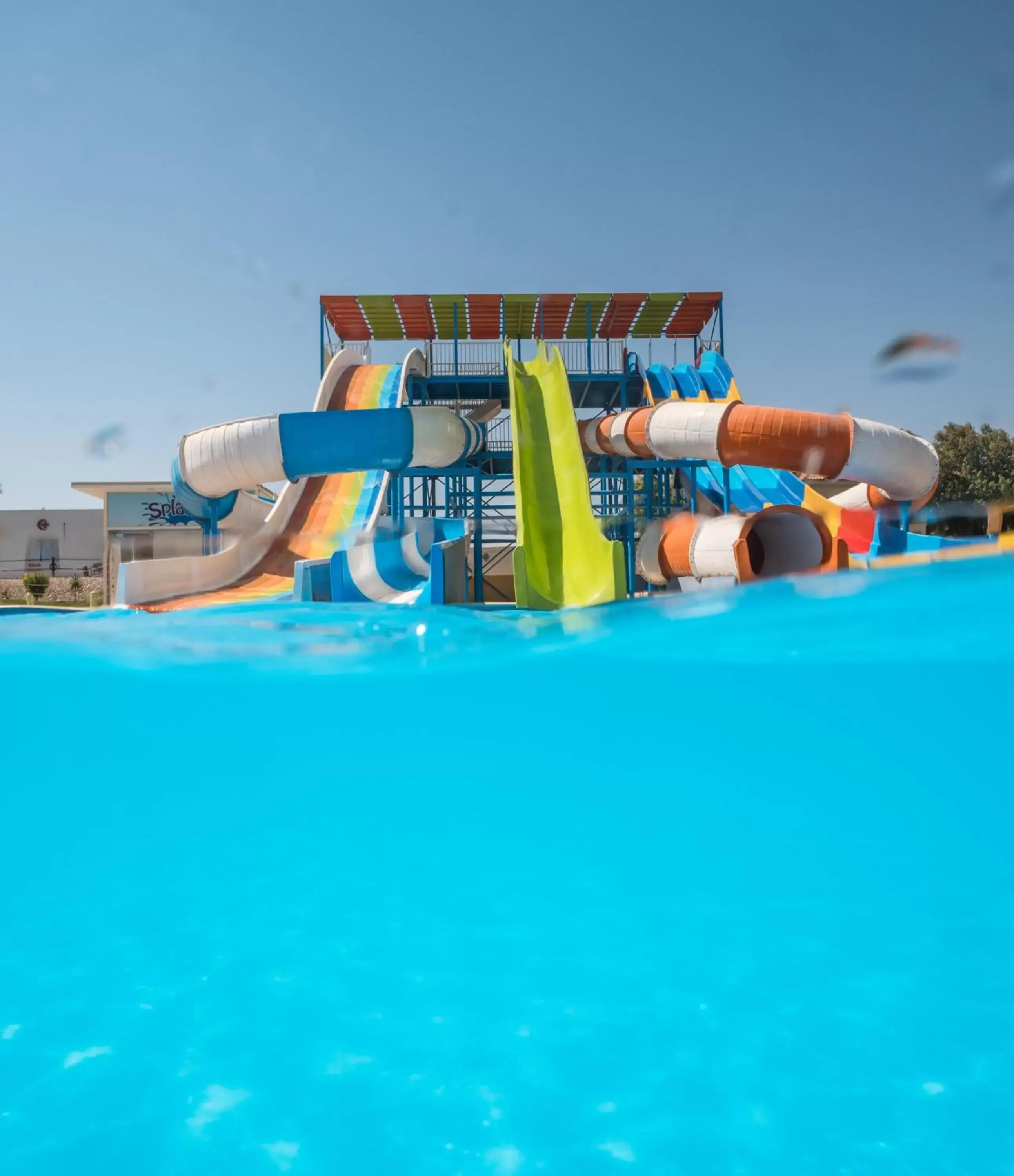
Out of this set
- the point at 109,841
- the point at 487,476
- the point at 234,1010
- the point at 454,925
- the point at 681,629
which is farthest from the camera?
the point at 487,476

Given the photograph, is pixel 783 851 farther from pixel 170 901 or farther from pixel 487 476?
pixel 487 476

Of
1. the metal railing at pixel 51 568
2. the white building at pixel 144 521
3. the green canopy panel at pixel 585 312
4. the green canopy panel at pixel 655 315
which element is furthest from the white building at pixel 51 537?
the green canopy panel at pixel 655 315

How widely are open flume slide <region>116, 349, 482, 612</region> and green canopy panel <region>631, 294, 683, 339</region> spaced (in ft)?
21.6

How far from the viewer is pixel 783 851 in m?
3.27

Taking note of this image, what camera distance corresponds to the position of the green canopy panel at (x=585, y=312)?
16.5 meters

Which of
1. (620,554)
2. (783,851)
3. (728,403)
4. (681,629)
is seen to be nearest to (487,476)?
(728,403)

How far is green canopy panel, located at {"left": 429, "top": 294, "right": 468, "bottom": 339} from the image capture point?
1634 centimetres

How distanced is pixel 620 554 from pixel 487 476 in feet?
30.3

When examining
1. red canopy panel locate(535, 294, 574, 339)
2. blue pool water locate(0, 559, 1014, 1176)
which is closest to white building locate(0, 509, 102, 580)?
red canopy panel locate(535, 294, 574, 339)

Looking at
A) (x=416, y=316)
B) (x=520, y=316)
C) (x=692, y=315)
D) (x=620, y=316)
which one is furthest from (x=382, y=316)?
(x=692, y=315)

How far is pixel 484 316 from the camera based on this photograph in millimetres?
17156

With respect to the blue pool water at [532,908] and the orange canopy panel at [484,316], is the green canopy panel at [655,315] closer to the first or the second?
the orange canopy panel at [484,316]

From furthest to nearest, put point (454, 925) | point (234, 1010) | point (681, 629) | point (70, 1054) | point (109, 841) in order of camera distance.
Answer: point (681, 629)
point (109, 841)
point (454, 925)
point (234, 1010)
point (70, 1054)

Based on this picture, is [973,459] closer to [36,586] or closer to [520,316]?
[520,316]
